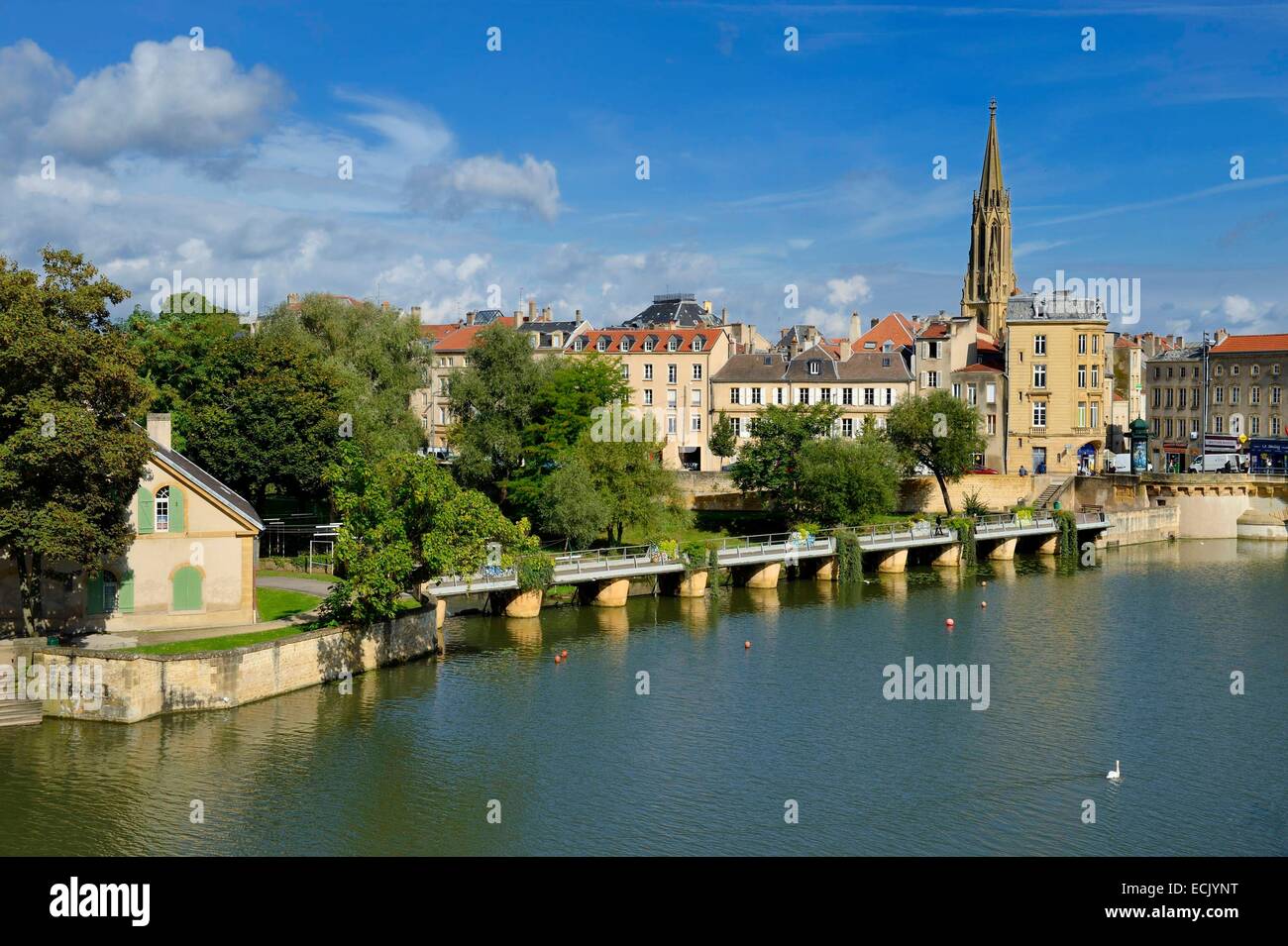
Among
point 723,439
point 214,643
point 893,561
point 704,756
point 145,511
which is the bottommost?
point 704,756

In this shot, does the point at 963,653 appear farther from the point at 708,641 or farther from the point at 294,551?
the point at 294,551

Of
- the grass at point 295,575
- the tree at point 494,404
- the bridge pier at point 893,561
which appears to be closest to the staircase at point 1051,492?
the bridge pier at point 893,561

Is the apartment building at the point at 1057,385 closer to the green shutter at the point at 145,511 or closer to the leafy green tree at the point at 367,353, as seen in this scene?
the leafy green tree at the point at 367,353

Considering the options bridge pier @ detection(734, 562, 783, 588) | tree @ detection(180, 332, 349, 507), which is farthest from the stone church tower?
tree @ detection(180, 332, 349, 507)

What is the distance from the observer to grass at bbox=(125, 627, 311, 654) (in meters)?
45.2

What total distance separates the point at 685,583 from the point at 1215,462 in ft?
227

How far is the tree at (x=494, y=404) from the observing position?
8125 cm

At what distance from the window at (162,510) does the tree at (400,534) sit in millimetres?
6532

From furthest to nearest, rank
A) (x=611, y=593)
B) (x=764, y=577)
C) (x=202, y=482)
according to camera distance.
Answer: (x=764, y=577) < (x=611, y=593) < (x=202, y=482)

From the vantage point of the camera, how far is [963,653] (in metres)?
54.4

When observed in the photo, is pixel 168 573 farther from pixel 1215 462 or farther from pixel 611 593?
pixel 1215 462

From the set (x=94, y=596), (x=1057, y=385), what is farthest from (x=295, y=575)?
(x=1057, y=385)

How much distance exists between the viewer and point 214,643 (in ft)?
153
